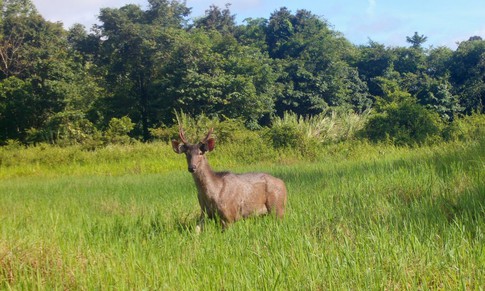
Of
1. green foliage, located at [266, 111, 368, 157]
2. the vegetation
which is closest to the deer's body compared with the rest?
the vegetation

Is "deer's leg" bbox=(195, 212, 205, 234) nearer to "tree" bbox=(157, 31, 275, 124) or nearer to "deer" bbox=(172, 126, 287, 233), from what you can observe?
"deer" bbox=(172, 126, 287, 233)

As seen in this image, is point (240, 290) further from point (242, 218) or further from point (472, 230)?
point (242, 218)

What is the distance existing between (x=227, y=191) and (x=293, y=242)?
6.26 feet

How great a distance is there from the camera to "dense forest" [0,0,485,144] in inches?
1085

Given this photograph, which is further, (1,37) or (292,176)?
(1,37)

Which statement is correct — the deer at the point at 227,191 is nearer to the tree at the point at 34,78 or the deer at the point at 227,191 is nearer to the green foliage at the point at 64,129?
the green foliage at the point at 64,129

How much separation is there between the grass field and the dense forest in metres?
15.4

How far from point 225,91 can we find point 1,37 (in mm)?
15348

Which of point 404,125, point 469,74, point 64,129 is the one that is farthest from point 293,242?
point 469,74

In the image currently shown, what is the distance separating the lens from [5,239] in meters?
4.52

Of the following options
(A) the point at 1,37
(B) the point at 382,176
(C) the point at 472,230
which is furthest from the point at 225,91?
(C) the point at 472,230

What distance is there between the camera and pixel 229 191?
5895 mm

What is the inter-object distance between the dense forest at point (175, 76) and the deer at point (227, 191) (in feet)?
53.0

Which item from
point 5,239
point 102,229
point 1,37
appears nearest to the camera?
point 5,239
